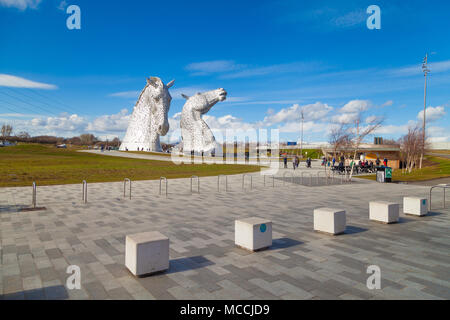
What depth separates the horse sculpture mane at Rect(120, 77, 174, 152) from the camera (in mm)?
46656

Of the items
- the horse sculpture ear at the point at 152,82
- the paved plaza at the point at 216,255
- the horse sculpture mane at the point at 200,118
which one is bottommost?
the paved plaza at the point at 216,255

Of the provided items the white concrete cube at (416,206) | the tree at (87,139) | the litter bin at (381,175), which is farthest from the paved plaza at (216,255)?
the tree at (87,139)

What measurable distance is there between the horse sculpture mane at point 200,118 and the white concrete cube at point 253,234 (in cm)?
3815

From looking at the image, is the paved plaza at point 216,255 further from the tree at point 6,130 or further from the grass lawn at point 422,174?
the tree at point 6,130

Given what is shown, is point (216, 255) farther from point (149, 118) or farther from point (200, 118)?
point (149, 118)

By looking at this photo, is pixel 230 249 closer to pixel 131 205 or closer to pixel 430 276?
pixel 430 276

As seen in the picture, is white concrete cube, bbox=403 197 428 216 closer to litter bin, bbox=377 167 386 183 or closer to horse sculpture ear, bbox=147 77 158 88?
litter bin, bbox=377 167 386 183

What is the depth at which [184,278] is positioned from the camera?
4613 mm

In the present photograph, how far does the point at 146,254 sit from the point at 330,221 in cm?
461

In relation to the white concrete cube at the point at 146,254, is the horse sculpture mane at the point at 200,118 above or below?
above

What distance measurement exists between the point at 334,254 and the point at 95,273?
449 cm

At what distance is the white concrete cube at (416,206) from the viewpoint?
9.37 m

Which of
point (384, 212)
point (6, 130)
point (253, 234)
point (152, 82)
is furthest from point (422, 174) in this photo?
point (6, 130)

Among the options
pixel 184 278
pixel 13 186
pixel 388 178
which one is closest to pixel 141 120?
pixel 13 186
